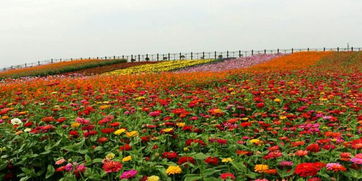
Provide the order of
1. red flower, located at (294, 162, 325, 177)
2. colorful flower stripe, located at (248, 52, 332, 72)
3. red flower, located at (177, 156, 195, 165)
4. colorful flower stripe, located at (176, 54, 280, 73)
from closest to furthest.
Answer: red flower, located at (294, 162, 325, 177), red flower, located at (177, 156, 195, 165), colorful flower stripe, located at (248, 52, 332, 72), colorful flower stripe, located at (176, 54, 280, 73)

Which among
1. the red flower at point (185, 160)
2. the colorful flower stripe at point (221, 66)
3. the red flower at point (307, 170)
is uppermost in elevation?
the colorful flower stripe at point (221, 66)

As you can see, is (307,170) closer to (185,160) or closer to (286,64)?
(185,160)

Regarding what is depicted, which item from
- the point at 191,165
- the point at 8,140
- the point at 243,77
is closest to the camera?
the point at 191,165

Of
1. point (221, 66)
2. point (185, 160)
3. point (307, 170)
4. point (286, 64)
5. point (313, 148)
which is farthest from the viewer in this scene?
point (221, 66)

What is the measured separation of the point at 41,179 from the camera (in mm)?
3676

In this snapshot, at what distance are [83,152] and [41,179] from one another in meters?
0.68

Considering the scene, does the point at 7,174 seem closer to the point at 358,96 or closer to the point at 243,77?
the point at 358,96

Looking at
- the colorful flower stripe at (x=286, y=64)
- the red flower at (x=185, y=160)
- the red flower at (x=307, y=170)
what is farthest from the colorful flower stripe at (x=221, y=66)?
the red flower at (x=307, y=170)

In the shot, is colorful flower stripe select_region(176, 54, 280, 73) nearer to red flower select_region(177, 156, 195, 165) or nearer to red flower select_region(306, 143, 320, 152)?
red flower select_region(306, 143, 320, 152)

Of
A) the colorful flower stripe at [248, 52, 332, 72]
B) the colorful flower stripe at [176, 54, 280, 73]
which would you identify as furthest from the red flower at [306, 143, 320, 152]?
the colorful flower stripe at [176, 54, 280, 73]

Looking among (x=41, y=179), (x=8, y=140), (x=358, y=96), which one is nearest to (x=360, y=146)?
(x=41, y=179)

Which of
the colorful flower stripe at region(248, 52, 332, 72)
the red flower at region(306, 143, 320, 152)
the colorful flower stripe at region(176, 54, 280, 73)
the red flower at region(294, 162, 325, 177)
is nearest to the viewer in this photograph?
the red flower at region(294, 162, 325, 177)

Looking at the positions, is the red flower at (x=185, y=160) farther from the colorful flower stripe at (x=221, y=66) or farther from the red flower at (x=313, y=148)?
the colorful flower stripe at (x=221, y=66)

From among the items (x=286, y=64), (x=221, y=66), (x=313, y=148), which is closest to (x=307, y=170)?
(x=313, y=148)
